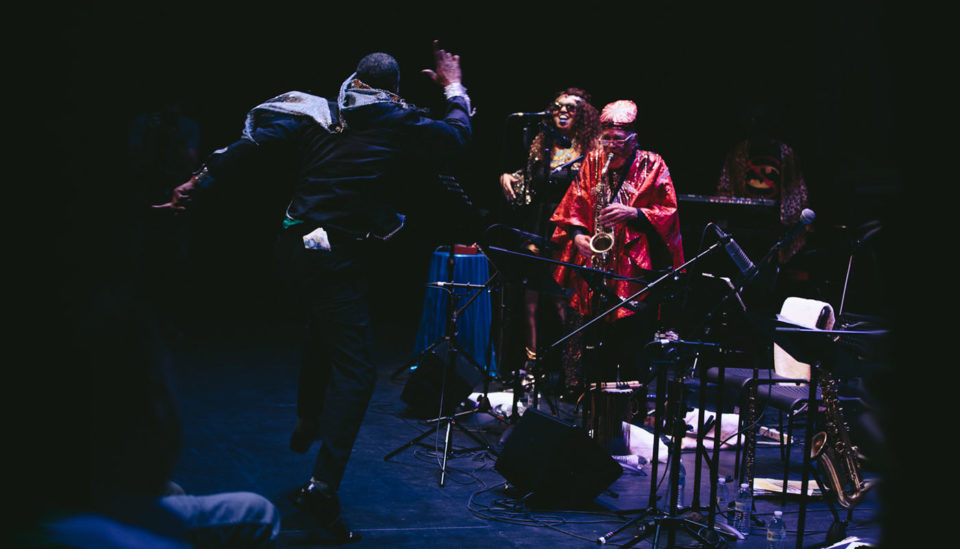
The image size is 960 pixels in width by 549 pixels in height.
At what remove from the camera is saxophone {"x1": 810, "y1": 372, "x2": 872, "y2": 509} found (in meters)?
3.67

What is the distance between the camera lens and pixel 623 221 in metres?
4.53

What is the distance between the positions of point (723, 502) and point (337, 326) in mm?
2067

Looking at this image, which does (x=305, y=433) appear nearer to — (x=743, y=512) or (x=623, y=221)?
(x=743, y=512)

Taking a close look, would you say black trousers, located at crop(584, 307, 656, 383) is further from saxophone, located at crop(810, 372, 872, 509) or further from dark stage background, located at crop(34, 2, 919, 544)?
dark stage background, located at crop(34, 2, 919, 544)

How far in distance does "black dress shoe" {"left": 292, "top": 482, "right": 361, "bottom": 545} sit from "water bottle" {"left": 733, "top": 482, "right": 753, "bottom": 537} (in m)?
1.63

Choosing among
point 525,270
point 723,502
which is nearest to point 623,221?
point 525,270

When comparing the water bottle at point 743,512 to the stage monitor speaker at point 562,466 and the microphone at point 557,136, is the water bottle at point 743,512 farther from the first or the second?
the microphone at point 557,136

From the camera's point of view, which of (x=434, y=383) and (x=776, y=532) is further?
(x=434, y=383)

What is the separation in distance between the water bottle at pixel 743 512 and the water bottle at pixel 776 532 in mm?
94

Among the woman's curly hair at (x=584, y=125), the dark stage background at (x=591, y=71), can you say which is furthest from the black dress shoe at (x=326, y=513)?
the dark stage background at (x=591, y=71)

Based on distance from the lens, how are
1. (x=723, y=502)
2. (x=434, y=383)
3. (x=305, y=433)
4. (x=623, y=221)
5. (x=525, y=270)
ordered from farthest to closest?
(x=434, y=383), (x=623, y=221), (x=525, y=270), (x=723, y=502), (x=305, y=433)

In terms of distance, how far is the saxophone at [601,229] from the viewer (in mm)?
4609

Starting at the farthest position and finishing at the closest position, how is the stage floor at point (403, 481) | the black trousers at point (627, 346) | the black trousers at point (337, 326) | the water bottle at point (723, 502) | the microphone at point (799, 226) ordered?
the black trousers at point (627, 346) → the water bottle at point (723, 502) → the stage floor at point (403, 481) → the black trousers at point (337, 326) → the microphone at point (799, 226)

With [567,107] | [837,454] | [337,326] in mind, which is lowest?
[837,454]
